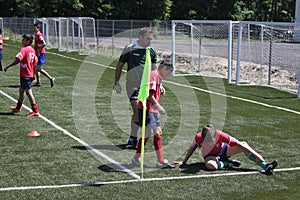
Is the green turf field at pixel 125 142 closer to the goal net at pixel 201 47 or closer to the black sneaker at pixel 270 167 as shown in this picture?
the black sneaker at pixel 270 167

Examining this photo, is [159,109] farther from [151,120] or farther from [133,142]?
[133,142]

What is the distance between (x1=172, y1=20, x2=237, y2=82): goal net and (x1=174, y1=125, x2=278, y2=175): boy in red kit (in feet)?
42.6

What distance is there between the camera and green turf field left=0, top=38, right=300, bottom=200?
25.0 feet

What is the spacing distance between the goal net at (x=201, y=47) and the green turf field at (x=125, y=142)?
5092 millimetres

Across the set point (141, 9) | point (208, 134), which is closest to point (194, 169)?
point (208, 134)

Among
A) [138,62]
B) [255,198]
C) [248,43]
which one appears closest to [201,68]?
[248,43]

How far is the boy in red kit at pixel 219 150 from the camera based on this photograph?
27.8 feet

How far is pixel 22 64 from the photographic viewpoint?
12680 millimetres

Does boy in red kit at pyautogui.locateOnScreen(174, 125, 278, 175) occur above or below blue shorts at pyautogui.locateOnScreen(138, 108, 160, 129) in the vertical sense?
below

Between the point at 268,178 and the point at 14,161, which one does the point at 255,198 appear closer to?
the point at 268,178

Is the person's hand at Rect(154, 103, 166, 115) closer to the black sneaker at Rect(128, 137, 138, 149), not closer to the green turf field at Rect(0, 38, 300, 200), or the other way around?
the green turf field at Rect(0, 38, 300, 200)

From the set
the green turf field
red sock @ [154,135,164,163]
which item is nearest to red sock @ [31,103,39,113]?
the green turf field

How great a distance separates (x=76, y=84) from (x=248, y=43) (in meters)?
7.40

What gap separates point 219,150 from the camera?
28.8ft
